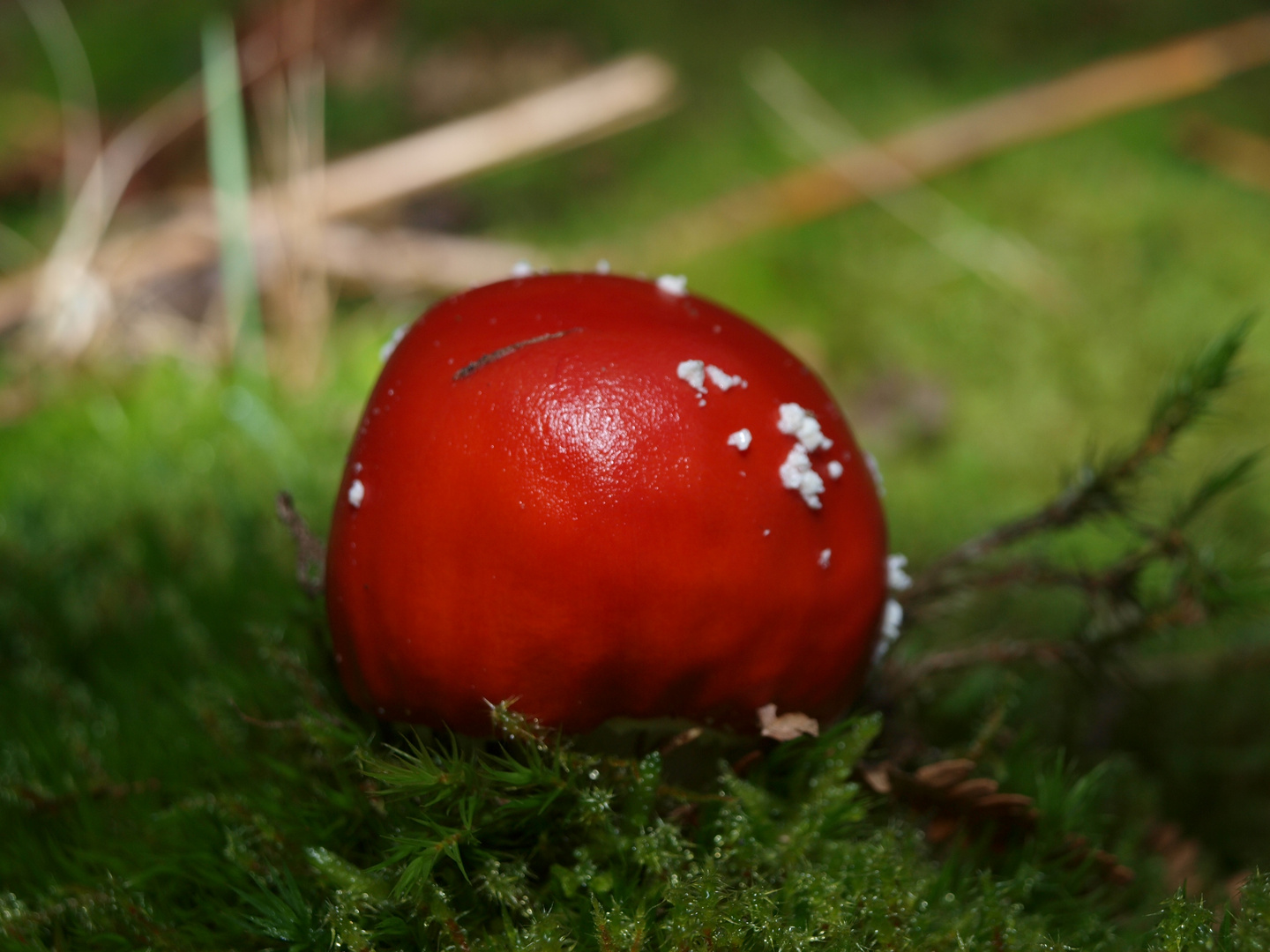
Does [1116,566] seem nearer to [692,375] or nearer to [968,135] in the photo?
[692,375]

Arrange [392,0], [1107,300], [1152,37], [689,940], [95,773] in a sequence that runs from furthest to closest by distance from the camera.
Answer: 1. [392,0]
2. [1152,37]
3. [1107,300]
4. [95,773]
5. [689,940]

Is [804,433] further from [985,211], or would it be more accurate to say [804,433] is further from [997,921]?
[985,211]

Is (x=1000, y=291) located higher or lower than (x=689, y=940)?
higher

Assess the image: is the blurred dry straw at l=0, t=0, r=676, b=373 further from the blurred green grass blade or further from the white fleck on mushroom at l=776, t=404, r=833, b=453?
the white fleck on mushroom at l=776, t=404, r=833, b=453

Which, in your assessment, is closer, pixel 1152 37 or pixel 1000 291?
pixel 1000 291

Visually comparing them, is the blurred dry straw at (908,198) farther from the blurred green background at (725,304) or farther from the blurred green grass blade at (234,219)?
the blurred green grass blade at (234,219)

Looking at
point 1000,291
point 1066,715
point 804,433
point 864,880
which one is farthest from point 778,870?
point 1000,291
